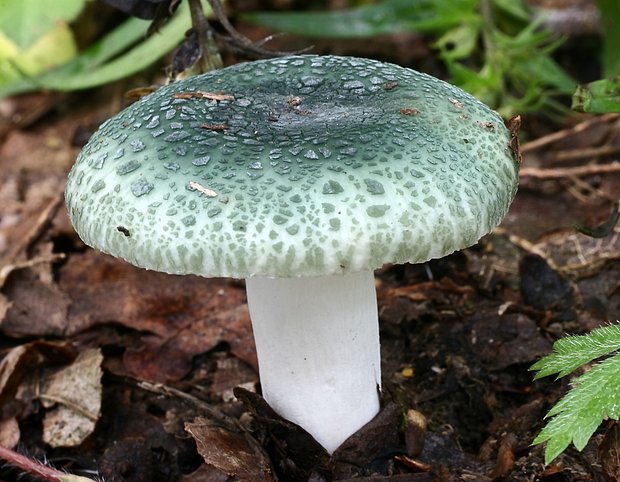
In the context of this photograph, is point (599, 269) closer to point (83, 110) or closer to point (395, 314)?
point (395, 314)

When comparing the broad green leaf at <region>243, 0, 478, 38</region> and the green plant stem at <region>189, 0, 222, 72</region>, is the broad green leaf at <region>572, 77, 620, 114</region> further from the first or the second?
the broad green leaf at <region>243, 0, 478, 38</region>

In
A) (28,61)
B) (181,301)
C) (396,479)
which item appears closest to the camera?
(396,479)

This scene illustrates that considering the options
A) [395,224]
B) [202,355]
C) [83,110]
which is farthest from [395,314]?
[83,110]

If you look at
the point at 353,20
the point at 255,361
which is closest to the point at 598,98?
the point at 255,361

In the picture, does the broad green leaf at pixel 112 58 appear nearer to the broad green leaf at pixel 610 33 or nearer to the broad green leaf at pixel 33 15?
the broad green leaf at pixel 33 15

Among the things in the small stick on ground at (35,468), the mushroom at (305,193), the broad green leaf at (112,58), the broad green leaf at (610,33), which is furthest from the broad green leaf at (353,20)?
the small stick on ground at (35,468)

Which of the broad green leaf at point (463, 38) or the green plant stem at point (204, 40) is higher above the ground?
the green plant stem at point (204, 40)

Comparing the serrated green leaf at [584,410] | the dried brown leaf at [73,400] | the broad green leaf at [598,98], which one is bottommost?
the dried brown leaf at [73,400]
